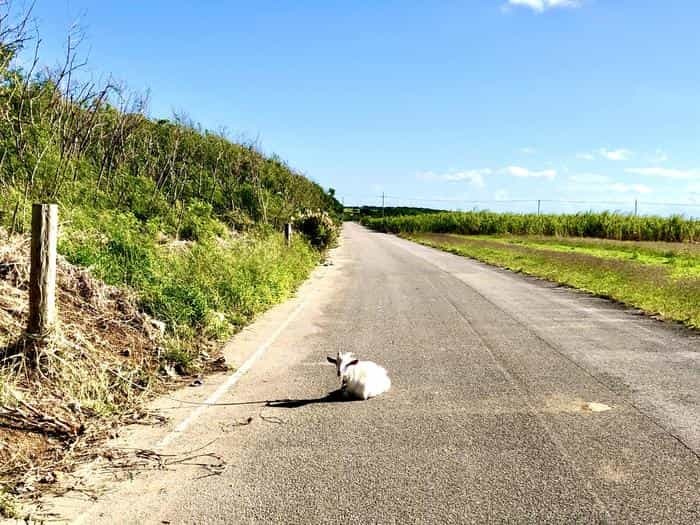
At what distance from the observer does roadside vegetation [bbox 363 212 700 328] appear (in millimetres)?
16062

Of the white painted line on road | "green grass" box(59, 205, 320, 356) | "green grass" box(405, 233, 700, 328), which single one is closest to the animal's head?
the white painted line on road

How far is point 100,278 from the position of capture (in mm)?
9617

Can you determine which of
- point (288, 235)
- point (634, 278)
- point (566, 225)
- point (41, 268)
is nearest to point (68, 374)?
point (41, 268)

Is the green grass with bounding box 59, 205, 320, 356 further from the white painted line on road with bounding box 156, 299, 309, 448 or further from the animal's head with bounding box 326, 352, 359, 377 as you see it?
the animal's head with bounding box 326, 352, 359, 377

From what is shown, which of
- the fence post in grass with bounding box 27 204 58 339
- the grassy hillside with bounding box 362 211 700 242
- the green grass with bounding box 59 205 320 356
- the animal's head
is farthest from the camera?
the grassy hillside with bounding box 362 211 700 242

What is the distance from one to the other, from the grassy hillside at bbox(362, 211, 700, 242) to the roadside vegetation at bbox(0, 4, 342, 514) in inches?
1418

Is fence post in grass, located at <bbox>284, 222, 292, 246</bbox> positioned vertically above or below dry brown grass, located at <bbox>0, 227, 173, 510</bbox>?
above

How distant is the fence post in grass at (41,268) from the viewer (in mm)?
6664


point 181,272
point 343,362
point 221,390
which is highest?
point 181,272

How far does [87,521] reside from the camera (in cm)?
427

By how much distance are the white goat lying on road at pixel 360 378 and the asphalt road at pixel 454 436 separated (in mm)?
131

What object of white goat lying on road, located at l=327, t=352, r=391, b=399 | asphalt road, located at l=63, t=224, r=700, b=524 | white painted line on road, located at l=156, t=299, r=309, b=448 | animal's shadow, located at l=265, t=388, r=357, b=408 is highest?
white goat lying on road, located at l=327, t=352, r=391, b=399

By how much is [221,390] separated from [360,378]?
1591mm

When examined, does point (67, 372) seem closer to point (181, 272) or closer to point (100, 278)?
point (100, 278)
